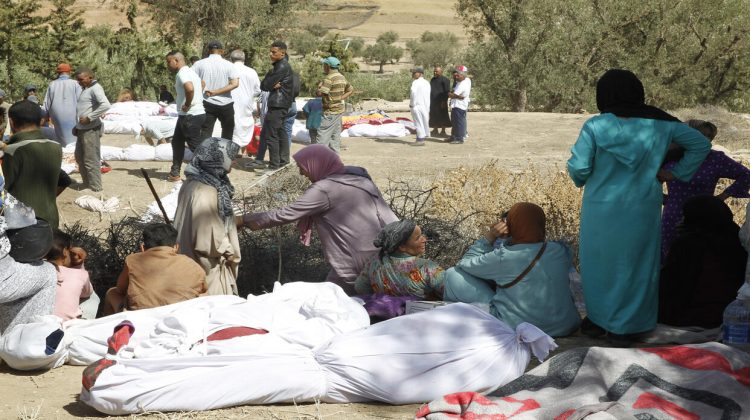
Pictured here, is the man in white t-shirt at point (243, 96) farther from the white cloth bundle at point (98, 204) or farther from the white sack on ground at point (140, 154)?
the white cloth bundle at point (98, 204)

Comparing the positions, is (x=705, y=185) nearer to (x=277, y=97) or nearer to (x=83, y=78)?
(x=277, y=97)

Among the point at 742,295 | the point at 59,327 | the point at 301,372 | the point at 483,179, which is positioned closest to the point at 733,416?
the point at 742,295

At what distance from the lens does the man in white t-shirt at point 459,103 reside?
50.3 feet

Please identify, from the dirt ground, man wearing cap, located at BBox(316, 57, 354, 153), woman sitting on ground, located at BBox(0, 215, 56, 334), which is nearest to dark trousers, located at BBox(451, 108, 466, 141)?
the dirt ground

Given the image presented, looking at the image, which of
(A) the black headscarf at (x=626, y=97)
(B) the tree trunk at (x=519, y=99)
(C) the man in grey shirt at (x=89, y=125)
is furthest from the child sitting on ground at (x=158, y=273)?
(B) the tree trunk at (x=519, y=99)

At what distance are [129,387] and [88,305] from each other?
1.48 m

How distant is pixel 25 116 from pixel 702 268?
4.36 metres

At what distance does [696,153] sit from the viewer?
16.7ft

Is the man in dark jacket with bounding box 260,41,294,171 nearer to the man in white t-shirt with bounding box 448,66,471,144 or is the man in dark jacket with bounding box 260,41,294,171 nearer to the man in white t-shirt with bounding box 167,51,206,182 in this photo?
the man in white t-shirt with bounding box 167,51,206,182

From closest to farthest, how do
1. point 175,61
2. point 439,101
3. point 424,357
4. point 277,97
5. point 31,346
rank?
point 424,357 < point 31,346 < point 175,61 < point 277,97 < point 439,101

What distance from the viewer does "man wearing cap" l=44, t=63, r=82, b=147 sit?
10805 millimetres

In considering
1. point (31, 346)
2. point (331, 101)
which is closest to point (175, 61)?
point (331, 101)

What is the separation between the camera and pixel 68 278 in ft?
17.6

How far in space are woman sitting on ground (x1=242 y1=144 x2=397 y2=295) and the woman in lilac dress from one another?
1926 millimetres
